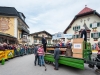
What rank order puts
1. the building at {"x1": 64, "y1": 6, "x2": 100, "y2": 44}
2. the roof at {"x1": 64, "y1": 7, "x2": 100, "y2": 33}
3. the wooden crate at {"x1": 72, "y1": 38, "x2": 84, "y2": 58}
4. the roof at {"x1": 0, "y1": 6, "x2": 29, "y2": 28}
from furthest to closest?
the roof at {"x1": 0, "y1": 6, "x2": 29, "y2": 28}
the building at {"x1": 64, "y1": 6, "x2": 100, "y2": 44}
the roof at {"x1": 64, "y1": 7, "x2": 100, "y2": 33}
the wooden crate at {"x1": 72, "y1": 38, "x2": 84, "y2": 58}

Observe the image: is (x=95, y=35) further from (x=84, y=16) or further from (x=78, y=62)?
(x=78, y=62)

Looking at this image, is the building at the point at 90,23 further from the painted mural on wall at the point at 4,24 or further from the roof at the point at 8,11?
the painted mural on wall at the point at 4,24

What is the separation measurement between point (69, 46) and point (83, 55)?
1.63 m

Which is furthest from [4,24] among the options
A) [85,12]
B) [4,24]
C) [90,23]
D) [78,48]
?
[78,48]

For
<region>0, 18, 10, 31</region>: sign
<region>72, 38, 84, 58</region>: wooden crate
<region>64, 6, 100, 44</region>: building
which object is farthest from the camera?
<region>0, 18, 10, 31</region>: sign

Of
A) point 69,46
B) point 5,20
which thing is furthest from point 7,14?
point 69,46

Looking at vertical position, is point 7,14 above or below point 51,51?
above

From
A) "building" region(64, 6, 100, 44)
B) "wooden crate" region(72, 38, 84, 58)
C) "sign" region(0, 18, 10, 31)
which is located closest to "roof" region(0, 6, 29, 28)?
"sign" region(0, 18, 10, 31)

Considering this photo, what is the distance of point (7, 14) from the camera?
31.7 metres

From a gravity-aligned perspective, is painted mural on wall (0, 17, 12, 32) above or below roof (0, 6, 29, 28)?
below

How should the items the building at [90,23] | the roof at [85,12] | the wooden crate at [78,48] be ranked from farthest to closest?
the building at [90,23] < the roof at [85,12] < the wooden crate at [78,48]

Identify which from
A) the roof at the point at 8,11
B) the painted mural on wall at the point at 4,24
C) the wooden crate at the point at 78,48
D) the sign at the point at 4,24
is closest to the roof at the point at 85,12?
the roof at the point at 8,11

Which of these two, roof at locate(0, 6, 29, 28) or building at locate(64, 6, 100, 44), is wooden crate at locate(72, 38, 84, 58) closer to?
building at locate(64, 6, 100, 44)

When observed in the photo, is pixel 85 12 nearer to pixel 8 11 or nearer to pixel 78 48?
pixel 8 11
